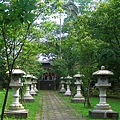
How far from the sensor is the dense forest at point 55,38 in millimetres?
3753

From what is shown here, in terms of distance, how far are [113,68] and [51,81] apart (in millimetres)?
21342

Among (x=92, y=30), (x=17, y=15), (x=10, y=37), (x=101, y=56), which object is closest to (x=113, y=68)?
(x=101, y=56)

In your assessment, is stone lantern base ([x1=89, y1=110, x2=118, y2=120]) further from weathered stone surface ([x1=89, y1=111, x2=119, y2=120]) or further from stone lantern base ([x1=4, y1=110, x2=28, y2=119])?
stone lantern base ([x1=4, y1=110, x2=28, y2=119])

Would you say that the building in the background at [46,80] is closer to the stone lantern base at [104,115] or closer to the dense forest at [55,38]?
the dense forest at [55,38]

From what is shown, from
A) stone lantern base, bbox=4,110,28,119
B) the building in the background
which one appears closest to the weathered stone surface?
stone lantern base, bbox=4,110,28,119

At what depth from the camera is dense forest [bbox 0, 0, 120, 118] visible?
3.75 m

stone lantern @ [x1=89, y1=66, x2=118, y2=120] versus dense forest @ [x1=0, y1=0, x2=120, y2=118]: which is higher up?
dense forest @ [x1=0, y1=0, x2=120, y2=118]

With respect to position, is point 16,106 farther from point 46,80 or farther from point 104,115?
point 46,80

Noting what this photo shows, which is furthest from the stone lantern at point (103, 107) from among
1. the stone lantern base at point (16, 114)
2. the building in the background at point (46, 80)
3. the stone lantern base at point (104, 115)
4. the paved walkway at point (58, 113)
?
the building in the background at point (46, 80)

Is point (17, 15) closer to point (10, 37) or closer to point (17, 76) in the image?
point (10, 37)

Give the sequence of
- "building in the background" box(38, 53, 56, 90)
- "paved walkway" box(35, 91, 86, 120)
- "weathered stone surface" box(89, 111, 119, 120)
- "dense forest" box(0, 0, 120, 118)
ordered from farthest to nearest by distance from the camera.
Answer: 1. "building in the background" box(38, 53, 56, 90)
2. "paved walkway" box(35, 91, 86, 120)
3. "weathered stone surface" box(89, 111, 119, 120)
4. "dense forest" box(0, 0, 120, 118)

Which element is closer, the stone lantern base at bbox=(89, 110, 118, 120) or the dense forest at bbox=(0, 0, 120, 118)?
the dense forest at bbox=(0, 0, 120, 118)

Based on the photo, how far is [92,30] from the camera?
16.3m

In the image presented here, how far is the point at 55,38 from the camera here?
13195 millimetres
